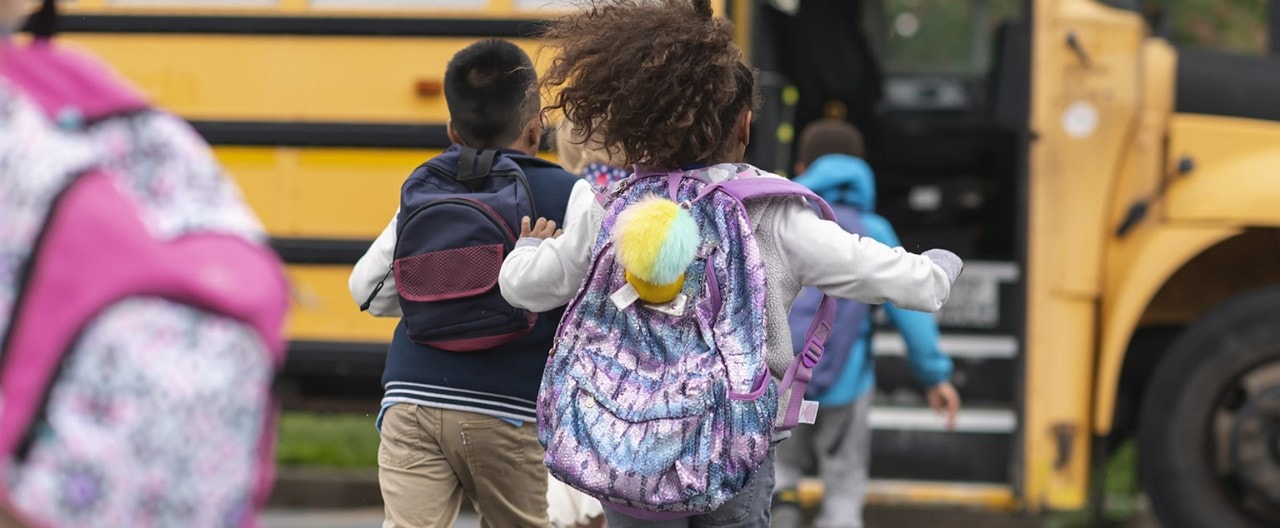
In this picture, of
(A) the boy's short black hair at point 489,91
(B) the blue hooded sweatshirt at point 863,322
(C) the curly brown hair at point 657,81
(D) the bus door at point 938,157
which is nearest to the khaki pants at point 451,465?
(A) the boy's short black hair at point 489,91

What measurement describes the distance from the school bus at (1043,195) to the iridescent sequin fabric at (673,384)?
7.75 ft

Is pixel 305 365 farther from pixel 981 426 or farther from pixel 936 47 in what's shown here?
pixel 936 47

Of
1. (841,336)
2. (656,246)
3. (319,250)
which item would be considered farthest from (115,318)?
(319,250)

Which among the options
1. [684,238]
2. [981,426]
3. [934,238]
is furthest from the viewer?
[934,238]

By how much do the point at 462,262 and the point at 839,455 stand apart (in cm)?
219

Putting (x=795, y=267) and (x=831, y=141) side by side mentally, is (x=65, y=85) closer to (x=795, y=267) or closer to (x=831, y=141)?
(x=795, y=267)

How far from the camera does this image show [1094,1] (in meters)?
4.88

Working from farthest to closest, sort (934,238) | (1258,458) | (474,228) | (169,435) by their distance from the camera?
(934,238), (1258,458), (474,228), (169,435)

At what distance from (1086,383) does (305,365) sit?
2.42 metres

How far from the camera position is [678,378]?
7.07 ft

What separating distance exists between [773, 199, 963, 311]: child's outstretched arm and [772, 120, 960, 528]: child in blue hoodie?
1863mm

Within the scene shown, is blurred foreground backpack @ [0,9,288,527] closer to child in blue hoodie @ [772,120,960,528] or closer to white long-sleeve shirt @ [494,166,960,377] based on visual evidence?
white long-sleeve shirt @ [494,166,960,377]

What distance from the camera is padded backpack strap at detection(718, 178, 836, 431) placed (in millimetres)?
2236

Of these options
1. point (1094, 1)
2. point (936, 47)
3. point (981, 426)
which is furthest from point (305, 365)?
point (936, 47)
